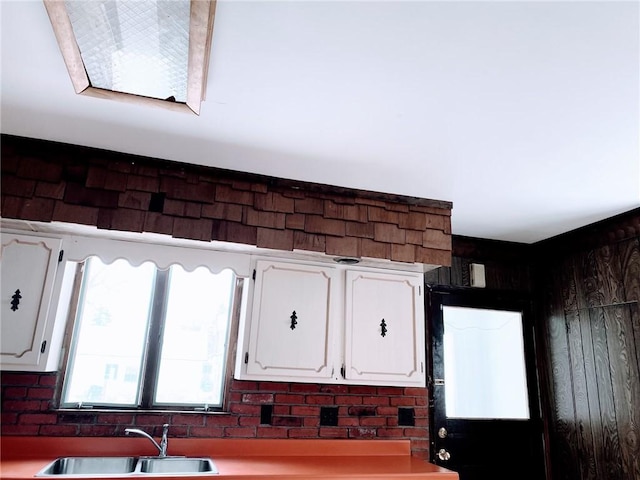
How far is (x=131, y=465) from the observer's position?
2344 millimetres

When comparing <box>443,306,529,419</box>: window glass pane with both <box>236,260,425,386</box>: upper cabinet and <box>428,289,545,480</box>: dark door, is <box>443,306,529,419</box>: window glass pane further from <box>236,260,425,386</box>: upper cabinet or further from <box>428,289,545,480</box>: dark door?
<box>236,260,425,386</box>: upper cabinet

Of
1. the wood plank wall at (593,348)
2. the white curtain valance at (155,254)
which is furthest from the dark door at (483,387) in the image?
the white curtain valance at (155,254)

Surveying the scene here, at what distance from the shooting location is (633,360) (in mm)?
2828

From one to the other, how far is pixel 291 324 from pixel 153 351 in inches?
33.6

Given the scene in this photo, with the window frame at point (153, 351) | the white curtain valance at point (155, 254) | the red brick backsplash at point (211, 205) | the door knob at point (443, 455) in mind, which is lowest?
the door knob at point (443, 455)

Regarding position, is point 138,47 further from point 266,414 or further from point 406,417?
point 406,417

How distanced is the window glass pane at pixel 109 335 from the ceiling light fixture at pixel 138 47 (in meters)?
1.11

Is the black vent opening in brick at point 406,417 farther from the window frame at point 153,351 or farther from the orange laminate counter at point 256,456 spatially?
the window frame at point 153,351

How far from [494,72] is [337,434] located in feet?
7.50

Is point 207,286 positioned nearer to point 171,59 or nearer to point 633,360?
point 171,59

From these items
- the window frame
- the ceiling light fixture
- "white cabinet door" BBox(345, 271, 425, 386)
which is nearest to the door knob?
"white cabinet door" BBox(345, 271, 425, 386)

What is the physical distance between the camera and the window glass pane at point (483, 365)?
3.29 meters

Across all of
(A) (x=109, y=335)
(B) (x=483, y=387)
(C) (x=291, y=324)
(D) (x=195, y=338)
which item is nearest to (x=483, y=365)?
(B) (x=483, y=387)

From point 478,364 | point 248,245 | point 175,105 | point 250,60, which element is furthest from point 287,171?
point 478,364
